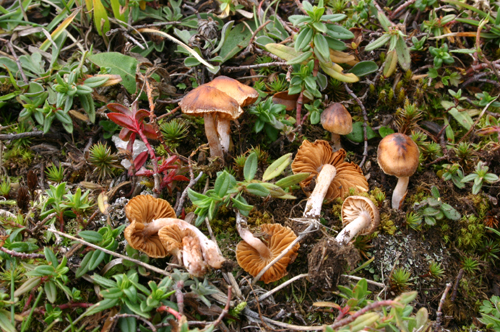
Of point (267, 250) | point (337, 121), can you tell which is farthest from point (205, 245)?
point (337, 121)

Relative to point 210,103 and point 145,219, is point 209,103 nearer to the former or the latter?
point 210,103

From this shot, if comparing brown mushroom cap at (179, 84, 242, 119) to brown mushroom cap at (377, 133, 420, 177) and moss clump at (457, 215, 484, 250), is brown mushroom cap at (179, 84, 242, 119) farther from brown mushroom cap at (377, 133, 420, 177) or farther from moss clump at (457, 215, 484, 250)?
moss clump at (457, 215, 484, 250)

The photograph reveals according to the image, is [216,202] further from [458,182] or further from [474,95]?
[474,95]

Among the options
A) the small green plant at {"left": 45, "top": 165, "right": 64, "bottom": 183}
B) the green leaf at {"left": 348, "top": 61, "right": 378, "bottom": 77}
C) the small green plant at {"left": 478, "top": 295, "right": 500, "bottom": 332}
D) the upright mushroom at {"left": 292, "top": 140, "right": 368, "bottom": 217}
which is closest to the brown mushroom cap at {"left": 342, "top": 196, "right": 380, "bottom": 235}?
the upright mushroom at {"left": 292, "top": 140, "right": 368, "bottom": 217}

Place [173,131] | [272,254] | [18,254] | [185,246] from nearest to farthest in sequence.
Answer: [18,254]
[185,246]
[272,254]
[173,131]

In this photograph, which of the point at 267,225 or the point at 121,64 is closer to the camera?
the point at 267,225
